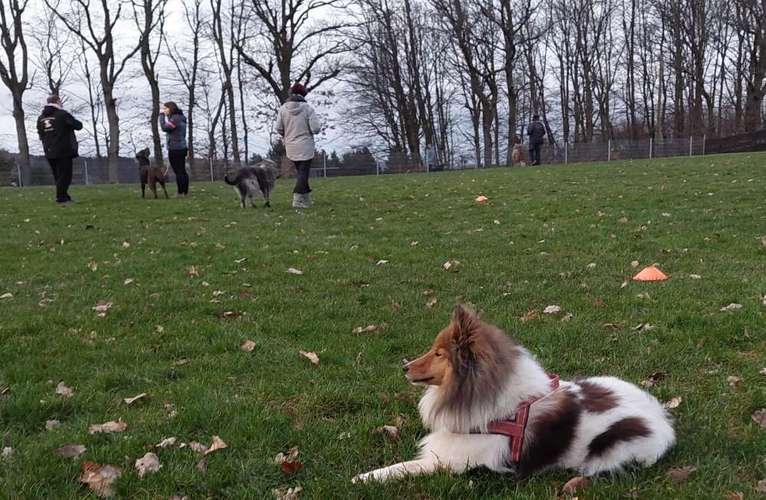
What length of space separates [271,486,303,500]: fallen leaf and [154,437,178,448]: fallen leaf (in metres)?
0.83

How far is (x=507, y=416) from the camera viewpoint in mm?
3012

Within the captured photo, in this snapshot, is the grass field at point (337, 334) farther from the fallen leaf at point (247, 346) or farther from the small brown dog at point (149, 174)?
the small brown dog at point (149, 174)

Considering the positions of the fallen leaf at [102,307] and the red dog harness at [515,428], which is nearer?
the red dog harness at [515,428]

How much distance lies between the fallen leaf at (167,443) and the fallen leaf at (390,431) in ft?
3.95

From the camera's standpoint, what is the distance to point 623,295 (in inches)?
238

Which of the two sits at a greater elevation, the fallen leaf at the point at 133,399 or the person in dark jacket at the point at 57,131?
the person in dark jacket at the point at 57,131

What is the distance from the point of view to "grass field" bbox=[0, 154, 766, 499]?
3232 millimetres

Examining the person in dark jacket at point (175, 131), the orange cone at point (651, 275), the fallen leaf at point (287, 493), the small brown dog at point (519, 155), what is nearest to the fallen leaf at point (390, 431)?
the fallen leaf at point (287, 493)

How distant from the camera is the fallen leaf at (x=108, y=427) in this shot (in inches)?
146

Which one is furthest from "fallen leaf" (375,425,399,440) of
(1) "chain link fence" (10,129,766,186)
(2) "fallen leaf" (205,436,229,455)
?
(1) "chain link fence" (10,129,766,186)

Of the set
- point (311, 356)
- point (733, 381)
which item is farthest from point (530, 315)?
point (311, 356)

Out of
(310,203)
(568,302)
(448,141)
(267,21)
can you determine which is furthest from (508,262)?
(448,141)

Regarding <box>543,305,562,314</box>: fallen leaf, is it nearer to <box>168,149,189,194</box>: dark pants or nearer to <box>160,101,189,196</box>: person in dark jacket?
<box>160,101,189,196</box>: person in dark jacket

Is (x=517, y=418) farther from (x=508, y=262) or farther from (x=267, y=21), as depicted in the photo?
(x=267, y=21)
